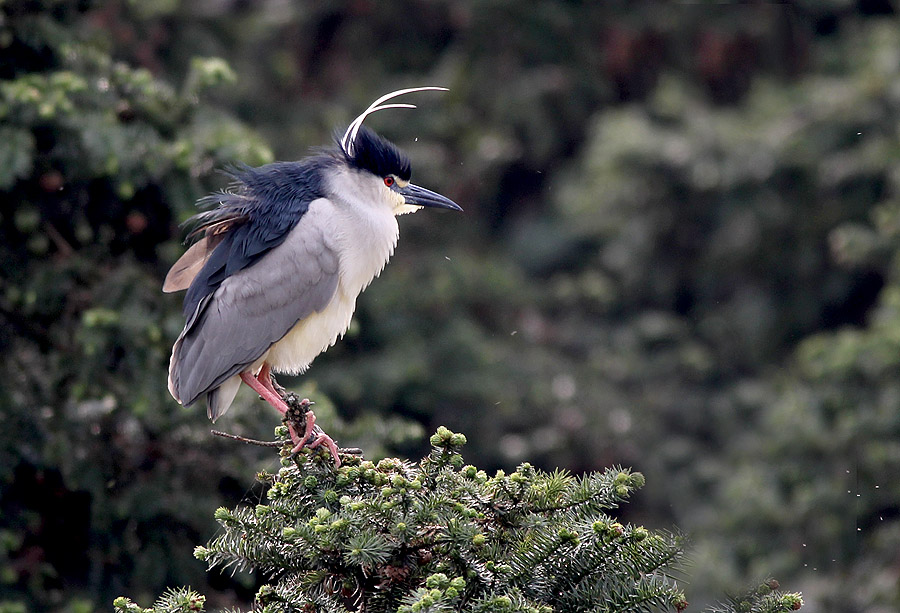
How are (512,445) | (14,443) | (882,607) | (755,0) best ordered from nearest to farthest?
(14,443) < (882,607) < (512,445) < (755,0)

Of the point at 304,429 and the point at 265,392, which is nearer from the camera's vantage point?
the point at 304,429

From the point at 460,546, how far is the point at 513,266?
681cm

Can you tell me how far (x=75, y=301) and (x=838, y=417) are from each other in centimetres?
433

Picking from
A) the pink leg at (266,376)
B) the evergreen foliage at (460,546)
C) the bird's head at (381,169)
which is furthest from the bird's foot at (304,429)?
the bird's head at (381,169)

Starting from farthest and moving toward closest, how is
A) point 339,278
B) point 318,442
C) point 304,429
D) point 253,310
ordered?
1. point 339,278
2. point 253,310
3. point 304,429
4. point 318,442

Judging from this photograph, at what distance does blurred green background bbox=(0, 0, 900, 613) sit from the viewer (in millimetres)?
4535

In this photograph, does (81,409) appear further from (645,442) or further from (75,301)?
(645,442)

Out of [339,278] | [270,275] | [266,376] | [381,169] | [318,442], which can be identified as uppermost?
[381,169]

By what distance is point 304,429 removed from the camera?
3166 mm

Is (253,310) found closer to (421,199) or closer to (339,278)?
(339,278)

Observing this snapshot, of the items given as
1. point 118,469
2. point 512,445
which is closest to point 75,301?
point 118,469

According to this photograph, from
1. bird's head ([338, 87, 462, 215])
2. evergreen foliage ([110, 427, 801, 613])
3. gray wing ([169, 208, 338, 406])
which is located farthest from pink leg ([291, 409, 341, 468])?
bird's head ([338, 87, 462, 215])

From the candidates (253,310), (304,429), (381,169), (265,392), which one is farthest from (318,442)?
(381,169)

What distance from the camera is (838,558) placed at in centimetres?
639
